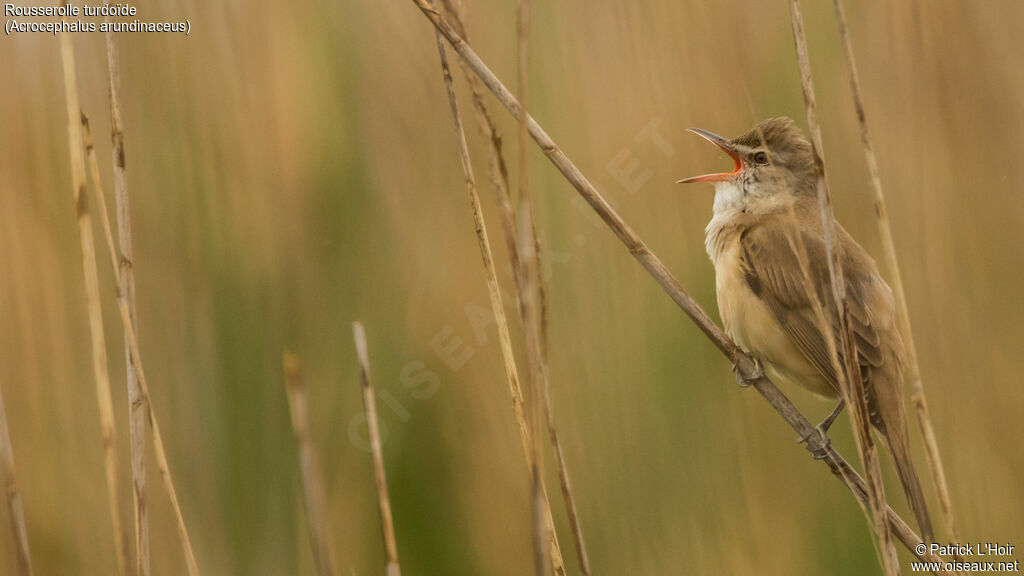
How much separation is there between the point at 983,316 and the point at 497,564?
1409 mm

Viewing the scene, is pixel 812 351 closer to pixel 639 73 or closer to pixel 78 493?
pixel 639 73

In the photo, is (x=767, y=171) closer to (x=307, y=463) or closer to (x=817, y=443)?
(x=817, y=443)

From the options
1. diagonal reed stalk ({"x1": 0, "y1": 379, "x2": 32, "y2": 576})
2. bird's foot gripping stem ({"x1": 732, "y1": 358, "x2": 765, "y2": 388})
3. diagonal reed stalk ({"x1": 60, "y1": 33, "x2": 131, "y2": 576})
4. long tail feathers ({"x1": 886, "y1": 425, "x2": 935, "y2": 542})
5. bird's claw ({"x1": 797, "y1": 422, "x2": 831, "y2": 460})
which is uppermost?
diagonal reed stalk ({"x1": 60, "y1": 33, "x2": 131, "y2": 576})

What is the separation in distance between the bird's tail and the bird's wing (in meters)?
0.22

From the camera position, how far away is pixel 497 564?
2.12 metres

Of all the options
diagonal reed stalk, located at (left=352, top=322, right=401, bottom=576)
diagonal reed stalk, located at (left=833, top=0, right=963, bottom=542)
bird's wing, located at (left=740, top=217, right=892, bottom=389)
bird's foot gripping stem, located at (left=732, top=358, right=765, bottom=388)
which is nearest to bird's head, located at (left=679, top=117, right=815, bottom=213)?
bird's wing, located at (left=740, top=217, right=892, bottom=389)

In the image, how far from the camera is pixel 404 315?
2188 mm

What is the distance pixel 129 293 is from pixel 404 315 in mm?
724

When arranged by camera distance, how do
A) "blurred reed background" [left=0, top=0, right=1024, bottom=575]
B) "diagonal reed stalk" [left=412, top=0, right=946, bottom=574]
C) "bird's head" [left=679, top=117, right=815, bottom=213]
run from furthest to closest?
"bird's head" [left=679, top=117, right=815, bottom=213] → "blurred reed background" [left=0, top=0, right=1024, bottom=575] → "diagonal reed stalk" [left=412, top=0, right=946, bottom=574]

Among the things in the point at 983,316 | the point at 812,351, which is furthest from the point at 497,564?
the point at 983,316

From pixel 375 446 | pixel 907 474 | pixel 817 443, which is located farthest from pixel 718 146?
pixel 375 446

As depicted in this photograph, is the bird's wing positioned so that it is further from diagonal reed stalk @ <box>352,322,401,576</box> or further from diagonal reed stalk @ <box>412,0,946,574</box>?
diagonal reed stalk @ <box>352,322,401,576</box>

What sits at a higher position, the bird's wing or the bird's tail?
the bird's wing

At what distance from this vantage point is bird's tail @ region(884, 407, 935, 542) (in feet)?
5.57
